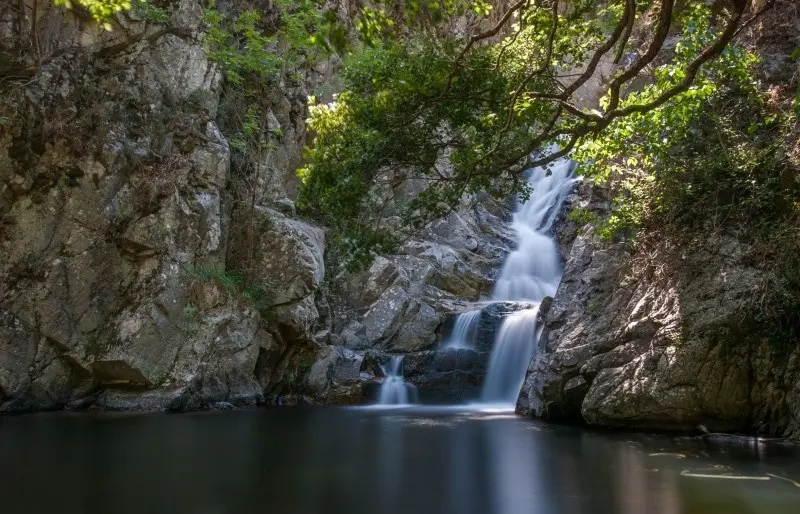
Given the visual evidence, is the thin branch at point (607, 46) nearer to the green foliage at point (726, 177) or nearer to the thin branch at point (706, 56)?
the thin branch at point (706, 56)

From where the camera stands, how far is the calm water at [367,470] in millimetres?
5906

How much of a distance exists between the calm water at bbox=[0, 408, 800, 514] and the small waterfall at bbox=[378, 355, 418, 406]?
15.7 ft

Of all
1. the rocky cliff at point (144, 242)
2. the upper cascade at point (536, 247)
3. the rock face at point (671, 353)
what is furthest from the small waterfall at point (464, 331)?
the rock face at point (671, 353)

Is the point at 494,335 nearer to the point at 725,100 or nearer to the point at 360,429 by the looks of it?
the point at 360,429

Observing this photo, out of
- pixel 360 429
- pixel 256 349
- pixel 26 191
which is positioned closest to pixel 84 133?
pixel 26 191

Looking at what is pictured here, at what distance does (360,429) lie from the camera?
11.6 m

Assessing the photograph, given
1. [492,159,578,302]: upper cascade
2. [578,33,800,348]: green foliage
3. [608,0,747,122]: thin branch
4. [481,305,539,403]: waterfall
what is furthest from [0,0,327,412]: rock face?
[608,0,747,122]: thin branch

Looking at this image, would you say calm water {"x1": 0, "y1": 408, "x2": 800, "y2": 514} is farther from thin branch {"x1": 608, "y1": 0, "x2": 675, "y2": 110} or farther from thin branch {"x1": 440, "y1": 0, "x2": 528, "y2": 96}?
thin branch {"x1": 440, "y1": 0, "x2": 528, "y2": 96}

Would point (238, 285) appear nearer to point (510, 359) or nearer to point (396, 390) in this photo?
point (396, 390)

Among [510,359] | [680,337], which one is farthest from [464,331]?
[680,337]

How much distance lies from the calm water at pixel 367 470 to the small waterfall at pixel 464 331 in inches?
253

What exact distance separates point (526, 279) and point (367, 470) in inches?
622

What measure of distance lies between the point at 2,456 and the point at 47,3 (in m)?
11.9

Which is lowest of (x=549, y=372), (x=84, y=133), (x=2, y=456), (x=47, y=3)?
(x=2, y=456)
